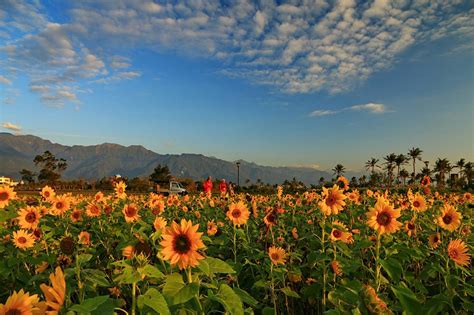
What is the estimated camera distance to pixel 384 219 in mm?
3527

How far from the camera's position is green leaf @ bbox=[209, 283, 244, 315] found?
2.10 m

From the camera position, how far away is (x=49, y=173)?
8212cm

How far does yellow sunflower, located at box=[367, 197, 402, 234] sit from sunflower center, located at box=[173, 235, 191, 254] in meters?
1.93

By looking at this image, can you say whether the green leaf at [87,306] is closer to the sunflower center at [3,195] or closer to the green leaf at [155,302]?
the green leaf at [155,302]

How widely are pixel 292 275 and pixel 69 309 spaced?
2.51 metres

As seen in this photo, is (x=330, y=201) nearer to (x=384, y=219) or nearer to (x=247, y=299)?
(x=384, y=219)

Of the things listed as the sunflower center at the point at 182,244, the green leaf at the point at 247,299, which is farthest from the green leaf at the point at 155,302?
the green leaf at the point at 247,299

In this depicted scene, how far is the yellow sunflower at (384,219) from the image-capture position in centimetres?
347

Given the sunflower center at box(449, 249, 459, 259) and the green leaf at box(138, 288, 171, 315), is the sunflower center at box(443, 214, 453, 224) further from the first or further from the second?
the green leaf at box(138, 288, 171, 315)

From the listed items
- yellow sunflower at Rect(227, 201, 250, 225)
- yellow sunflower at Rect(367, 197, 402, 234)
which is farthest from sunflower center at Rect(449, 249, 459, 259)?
yellow sunflower at Rect(227, 201, 250, 225)

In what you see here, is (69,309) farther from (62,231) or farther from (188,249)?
(62,231)

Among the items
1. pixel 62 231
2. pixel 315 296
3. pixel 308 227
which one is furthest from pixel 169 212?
pixel 315 296

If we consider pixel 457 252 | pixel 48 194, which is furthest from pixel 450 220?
pixel 48 194

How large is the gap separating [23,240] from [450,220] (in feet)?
17.1
